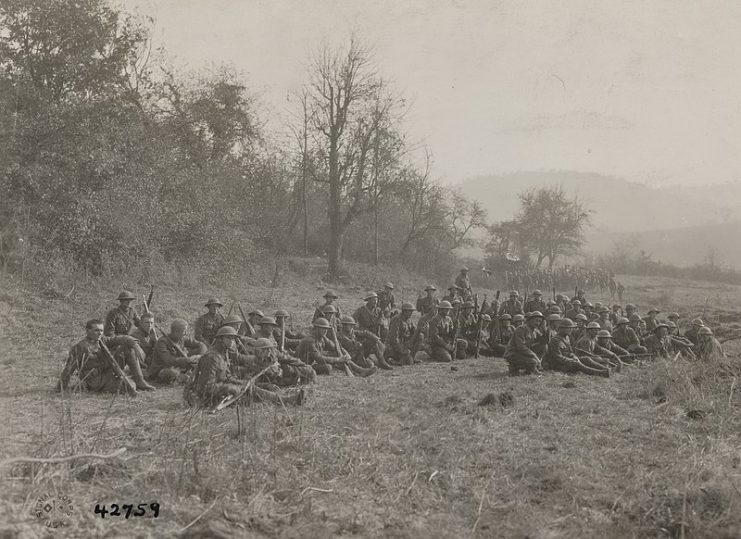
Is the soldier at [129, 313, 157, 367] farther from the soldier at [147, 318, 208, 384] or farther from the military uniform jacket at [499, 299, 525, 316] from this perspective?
the military uniform jacket at [499, 299, 525, 316]

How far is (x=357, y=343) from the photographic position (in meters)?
13.1

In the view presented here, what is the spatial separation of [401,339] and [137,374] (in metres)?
6.26

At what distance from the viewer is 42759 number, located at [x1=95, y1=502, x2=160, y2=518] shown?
4.92 metres

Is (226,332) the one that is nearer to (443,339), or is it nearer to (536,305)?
(443,339)

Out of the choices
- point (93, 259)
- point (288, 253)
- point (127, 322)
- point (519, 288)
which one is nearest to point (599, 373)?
point (127, 322)

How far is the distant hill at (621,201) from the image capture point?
419 feet

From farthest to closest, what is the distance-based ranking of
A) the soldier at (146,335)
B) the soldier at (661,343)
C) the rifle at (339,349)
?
1. the soldier at (661,343)
2. the rifle at (339,349)
3. the soldier at (146,335)

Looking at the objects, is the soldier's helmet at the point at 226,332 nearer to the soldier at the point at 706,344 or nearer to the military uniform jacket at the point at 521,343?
the military uniform jacket at the point at 521,343

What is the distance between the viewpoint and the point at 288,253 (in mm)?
32031

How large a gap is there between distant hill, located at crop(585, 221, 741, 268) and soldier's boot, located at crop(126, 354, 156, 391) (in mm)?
70675

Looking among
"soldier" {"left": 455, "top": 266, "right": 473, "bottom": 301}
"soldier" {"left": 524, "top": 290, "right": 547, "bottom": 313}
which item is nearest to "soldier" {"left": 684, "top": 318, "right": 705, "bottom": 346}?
"soldier" {"left": 524, "top": 290, "right": 547, "bottom": 313}

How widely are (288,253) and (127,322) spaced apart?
21034 mm

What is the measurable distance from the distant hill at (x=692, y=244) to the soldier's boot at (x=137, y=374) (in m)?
70.7

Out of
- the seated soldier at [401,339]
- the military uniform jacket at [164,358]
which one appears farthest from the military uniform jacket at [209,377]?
the seated soldier at [401,339]
